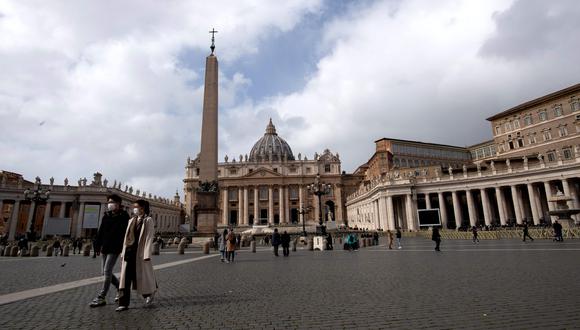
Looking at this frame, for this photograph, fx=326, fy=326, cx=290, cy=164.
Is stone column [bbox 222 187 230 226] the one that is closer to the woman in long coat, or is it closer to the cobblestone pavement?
the cobblestone pavement

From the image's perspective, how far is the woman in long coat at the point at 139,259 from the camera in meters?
5.21

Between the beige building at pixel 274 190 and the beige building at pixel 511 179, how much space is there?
29.1 meters

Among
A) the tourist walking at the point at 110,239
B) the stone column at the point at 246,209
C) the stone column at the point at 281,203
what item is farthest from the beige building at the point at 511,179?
the tourist walking at the point at 110,239

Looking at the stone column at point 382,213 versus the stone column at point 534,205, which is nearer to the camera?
the stone column at point 534,205

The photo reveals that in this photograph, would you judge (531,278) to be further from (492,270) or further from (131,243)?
(131,243)

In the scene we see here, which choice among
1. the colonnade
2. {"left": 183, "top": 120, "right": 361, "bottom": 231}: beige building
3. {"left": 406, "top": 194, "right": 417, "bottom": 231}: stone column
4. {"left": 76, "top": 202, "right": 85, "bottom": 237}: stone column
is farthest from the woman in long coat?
{"left": 183, "top": 120, "right": 361, "bottom": 231}: beige building

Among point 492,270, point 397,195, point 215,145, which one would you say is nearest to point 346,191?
point 397,195

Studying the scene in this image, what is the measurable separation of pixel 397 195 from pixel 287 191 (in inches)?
1604

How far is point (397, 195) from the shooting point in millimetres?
44375

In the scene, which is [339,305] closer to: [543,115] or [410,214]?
[410,214]

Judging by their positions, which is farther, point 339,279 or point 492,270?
point 492,270

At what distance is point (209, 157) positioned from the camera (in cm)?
2188

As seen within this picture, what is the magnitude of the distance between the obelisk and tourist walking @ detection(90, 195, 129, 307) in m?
15.4

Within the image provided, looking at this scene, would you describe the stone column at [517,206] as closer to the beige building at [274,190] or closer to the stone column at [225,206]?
the beige building at [274,190]
